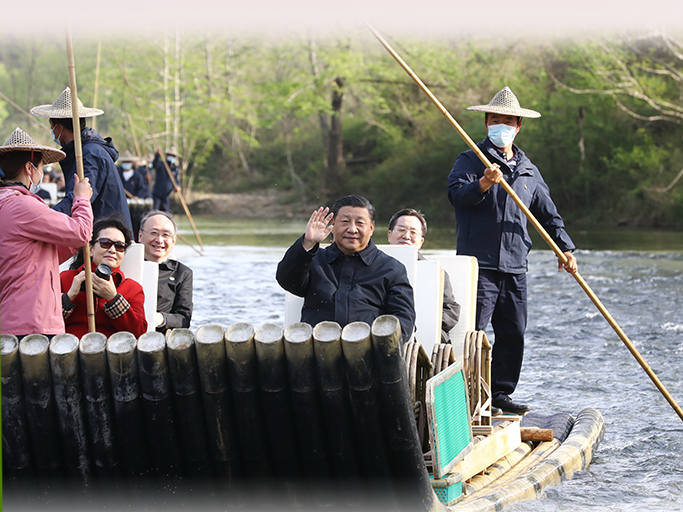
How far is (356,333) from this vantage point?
3225 mm

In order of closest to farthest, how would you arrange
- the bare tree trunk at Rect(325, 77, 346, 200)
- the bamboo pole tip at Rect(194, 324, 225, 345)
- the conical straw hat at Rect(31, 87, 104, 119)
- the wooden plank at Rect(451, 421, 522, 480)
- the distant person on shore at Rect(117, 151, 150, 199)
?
the bamboo pole tip at Rect(194, 324, 225, 345) → the wooden plank at Rect(451, 421, 522, 480) → the conical straw hat at Rect(31, 87, 104, 119) → the distant person on shore at Rect(117, 151, 150, 199) → the bare tree trunk at Rect(325, 77, 346, 200)

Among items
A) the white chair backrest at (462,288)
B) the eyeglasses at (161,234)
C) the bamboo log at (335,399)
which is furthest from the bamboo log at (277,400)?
the eyeglasses at (161,234)

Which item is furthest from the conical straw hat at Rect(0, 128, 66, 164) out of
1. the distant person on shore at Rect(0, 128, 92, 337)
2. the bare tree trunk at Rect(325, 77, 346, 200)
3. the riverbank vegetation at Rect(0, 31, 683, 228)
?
the bare tree trunk at Rect(325, 77, 346, 200)

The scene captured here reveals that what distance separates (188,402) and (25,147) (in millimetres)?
1351

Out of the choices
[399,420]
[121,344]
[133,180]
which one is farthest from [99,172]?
[133,180]

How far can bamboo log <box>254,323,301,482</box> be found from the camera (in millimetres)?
3285

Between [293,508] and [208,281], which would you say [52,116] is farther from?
[208,281]

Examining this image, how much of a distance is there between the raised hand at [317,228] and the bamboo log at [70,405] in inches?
45.3

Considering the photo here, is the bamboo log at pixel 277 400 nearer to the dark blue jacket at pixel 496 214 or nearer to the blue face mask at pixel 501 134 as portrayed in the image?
the dark blue jacket at pixel 496 214

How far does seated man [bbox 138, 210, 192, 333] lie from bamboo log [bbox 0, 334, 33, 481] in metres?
1.88

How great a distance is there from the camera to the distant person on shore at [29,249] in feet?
12.4

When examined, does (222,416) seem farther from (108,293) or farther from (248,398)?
(108,293)

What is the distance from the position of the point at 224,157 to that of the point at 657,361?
43.9 meters

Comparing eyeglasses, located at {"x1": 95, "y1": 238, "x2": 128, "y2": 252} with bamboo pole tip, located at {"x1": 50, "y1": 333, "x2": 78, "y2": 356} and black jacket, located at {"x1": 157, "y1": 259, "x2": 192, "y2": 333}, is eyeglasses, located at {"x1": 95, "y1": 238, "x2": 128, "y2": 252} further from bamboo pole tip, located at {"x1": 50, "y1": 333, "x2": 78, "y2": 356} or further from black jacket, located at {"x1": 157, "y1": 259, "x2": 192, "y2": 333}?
bamboo pole tip, located at {"x1": 50, "y1": 333, "x2": 78, "y2": 356}
